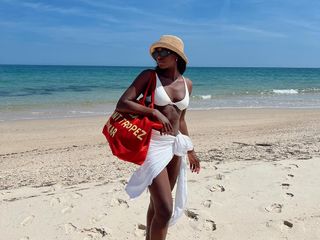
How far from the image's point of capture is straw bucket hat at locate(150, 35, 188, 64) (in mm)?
2967

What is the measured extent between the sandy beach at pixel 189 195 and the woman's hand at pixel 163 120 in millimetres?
1369

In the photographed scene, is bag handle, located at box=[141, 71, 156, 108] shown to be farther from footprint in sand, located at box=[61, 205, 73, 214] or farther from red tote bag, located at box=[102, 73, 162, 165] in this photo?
footprint in sand, located at box=[61, 205, 73, 214]

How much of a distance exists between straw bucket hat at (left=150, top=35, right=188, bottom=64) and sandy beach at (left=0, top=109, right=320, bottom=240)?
179 cm

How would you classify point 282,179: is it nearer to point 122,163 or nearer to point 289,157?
point 289,157

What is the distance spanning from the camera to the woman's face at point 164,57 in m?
3.00

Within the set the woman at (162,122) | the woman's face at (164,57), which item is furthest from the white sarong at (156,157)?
the woman's face at (164,57)

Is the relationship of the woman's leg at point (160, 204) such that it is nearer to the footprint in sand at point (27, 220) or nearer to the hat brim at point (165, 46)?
the hat brim at point (165, 46)

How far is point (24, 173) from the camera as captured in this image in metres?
6.46

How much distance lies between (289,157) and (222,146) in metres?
1.94

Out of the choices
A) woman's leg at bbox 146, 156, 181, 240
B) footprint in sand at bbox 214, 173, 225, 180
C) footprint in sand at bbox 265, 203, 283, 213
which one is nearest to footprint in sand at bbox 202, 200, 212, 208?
footprint in sand at bbox 265, 203, 283, 213

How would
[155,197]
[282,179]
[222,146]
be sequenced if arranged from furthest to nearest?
1. [222,146]
2. [282,179]
3. [155,197]

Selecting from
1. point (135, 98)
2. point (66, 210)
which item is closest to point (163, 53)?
point (135, 98)

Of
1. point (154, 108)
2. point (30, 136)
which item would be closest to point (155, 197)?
point (154, 108)

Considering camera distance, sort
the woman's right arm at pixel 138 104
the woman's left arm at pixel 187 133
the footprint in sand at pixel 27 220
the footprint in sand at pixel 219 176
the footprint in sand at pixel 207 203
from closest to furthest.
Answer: the woman's right arm at pixel 138 104 → the woman's left arm at pixel 187 133 → the footprint in sand at pixel 27 220 → the footprint in sand at pixel 207 203 → the footprint in sand at pixel 219 176
